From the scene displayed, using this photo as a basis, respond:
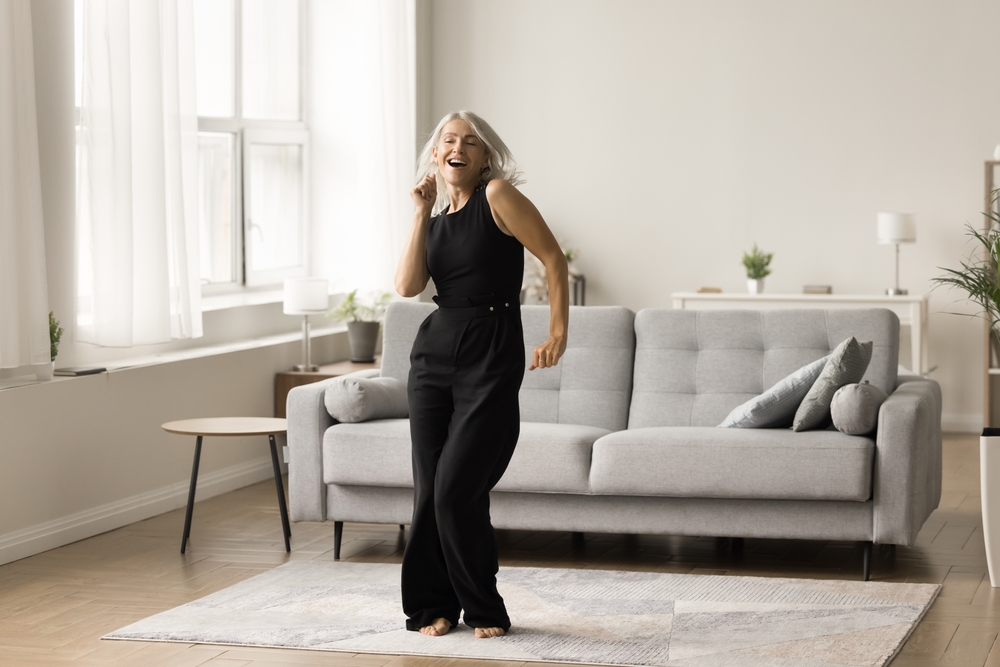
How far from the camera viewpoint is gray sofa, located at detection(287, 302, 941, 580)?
13.4ft

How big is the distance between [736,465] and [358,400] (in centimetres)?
139

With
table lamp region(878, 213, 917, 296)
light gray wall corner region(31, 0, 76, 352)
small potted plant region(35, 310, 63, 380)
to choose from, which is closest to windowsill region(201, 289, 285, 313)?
light gray wall corner region(31, 0, 76, 352)

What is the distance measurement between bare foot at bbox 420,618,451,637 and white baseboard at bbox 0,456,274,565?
157cm

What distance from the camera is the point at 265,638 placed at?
3.47 metres

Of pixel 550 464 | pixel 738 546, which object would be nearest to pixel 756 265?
pixel 738 546

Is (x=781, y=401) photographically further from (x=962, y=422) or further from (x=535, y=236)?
(x=962, y=422)

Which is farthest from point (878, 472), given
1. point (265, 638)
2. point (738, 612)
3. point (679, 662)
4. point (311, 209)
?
point (311, 209)

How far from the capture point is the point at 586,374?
4918 mm

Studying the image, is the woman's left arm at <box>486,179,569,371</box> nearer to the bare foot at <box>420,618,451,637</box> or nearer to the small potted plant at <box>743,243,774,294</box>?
the bare foot at <box>420,618,451,637</box>

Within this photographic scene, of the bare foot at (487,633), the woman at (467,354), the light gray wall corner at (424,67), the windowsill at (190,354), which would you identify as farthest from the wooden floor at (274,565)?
the light gray wall corner at (424,67)

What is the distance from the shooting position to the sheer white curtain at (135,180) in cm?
493

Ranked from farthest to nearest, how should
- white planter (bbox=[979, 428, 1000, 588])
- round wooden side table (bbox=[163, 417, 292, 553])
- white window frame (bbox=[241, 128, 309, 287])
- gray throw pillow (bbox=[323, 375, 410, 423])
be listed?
1. white window frame (bbox=[241, 128, 309, 287])
2. round wooden side table (bbox=[163, 417, 292, 553])
3. gray throw pillow (bbox=[323, 375, 410, 423])
4. white planter (bbox=[979, 428, 1000, 588])

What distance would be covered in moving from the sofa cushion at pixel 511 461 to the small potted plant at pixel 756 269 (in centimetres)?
335

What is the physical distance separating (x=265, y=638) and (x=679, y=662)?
117 cm
